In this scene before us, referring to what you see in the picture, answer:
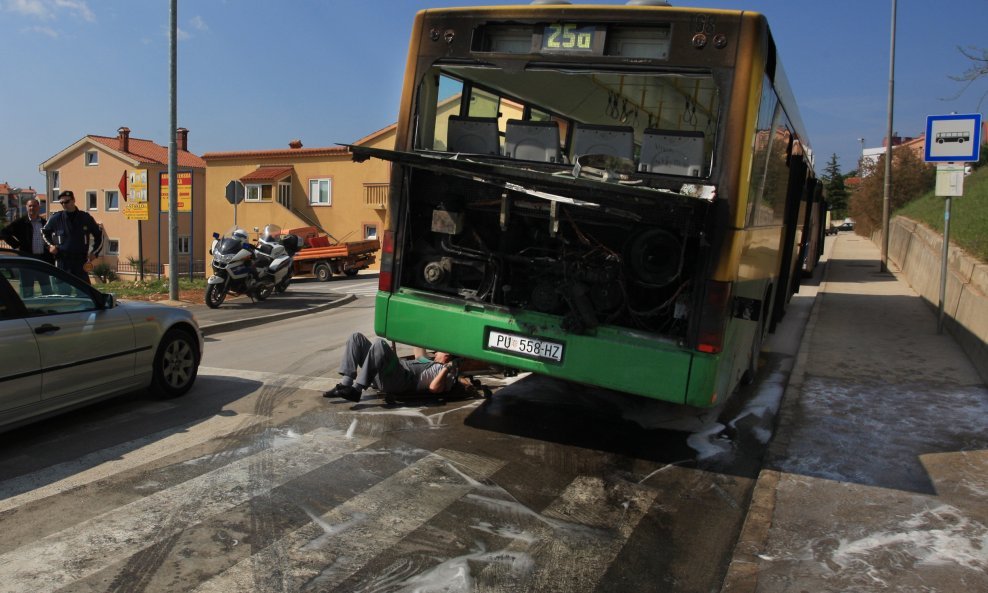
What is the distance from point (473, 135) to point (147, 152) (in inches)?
2136

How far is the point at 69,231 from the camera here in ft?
32.3

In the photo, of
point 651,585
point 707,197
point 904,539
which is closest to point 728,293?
point 707,197

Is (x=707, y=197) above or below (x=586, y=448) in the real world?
above

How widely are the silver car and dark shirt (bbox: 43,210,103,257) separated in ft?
13.1

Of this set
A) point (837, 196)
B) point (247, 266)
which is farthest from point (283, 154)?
point (837, 196)

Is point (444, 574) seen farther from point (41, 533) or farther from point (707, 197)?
point (707, 197)

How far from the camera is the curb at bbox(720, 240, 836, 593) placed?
3.68 m

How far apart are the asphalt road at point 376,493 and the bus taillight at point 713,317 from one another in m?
1.01

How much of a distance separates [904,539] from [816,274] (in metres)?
20.7

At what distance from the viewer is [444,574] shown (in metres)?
3.64

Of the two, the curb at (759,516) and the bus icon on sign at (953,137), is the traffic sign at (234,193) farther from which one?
the bus icon on sign at (953,137)

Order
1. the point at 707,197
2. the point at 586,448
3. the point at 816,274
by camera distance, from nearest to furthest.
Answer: the point at 707,197
the point at 586,448
the point at 816,274

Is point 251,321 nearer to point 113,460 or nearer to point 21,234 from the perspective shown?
point 21,234

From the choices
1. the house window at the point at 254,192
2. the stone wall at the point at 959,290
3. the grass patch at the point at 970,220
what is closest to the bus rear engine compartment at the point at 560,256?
the stone wall at the point at 959,290
